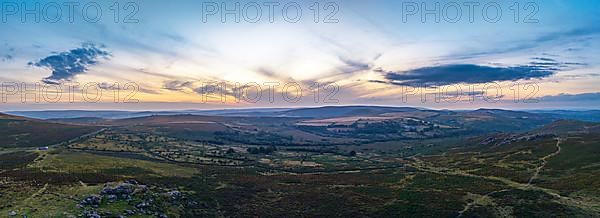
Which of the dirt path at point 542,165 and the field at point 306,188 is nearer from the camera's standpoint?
the field at point 306,188

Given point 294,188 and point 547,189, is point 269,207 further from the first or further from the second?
point 547,189

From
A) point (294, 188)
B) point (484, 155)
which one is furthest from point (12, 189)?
point (484, 155)

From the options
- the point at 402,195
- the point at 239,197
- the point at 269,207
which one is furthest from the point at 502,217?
the point at 239,197

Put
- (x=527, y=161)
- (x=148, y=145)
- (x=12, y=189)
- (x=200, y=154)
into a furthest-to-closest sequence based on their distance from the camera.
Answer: (x=148, y=145)
(x=200, y=154)
(x=527, y=161)
(x=12, y=189)

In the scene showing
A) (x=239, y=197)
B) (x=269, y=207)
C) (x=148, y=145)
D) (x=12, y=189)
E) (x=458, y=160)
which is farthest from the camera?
(x=148, y=145)

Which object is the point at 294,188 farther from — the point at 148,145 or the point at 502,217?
the point at 148,145

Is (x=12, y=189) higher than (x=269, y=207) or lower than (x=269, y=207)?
higher

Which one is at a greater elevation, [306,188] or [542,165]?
[542,165]

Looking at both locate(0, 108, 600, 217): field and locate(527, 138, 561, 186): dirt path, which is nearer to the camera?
locate(0, 108, 600, 217): field

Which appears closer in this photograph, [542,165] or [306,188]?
[306,188]

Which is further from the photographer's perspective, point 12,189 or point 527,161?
point 527,161
